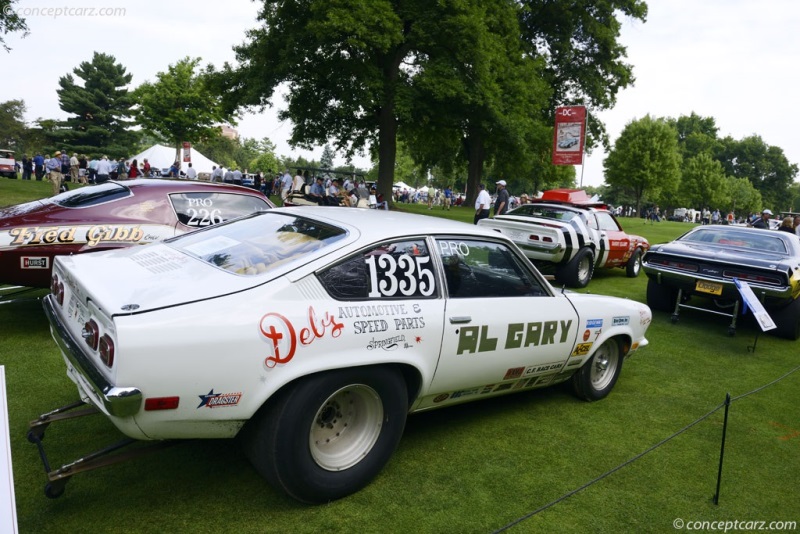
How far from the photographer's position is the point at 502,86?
827 inches

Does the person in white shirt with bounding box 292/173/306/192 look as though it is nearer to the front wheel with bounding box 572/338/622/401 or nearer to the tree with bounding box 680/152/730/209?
the front wheel with bounding box 572/338/622/401

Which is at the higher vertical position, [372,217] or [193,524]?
[372,217]

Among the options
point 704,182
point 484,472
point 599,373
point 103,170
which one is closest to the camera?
point 484,472

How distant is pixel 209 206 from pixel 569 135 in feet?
53.8

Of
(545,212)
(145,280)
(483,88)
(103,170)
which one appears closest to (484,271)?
(145,280)

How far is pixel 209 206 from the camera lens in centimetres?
586

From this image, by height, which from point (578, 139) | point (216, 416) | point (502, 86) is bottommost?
point (216, 416)

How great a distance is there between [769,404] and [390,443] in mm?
3809

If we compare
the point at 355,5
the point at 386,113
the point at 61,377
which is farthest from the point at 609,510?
the point at 386,113

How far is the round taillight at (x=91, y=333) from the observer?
2.30 metres

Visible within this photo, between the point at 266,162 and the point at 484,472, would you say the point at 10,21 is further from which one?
the point at 266,162

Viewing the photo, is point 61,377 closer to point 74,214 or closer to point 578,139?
point 74,214

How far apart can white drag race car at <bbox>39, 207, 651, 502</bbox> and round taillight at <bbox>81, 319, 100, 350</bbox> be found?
0.01m

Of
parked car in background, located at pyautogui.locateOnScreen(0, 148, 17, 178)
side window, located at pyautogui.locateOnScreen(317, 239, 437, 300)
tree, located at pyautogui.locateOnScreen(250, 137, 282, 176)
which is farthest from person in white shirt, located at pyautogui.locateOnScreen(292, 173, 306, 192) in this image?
tree, located at pyautogui.locateOnScreen(250, 137, 282, 176)
